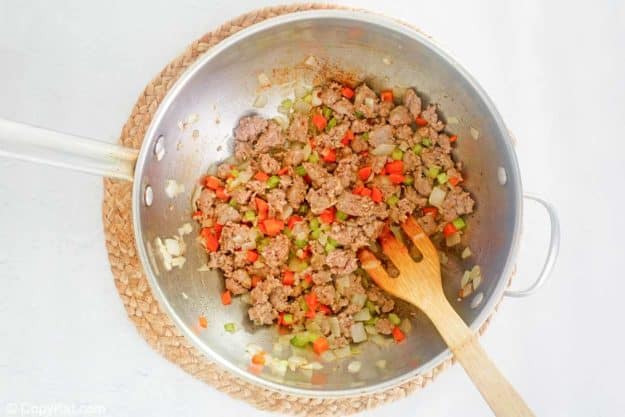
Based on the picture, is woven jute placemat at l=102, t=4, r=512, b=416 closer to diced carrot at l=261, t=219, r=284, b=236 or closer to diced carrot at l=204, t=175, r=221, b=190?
diced carrot at l=204, t=175, r=221, b=190

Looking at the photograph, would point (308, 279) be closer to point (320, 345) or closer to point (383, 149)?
point (320, 345)

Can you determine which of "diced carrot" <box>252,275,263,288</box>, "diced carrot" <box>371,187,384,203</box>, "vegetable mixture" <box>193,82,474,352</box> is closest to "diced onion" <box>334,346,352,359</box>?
"vegetable mixture" <box>193,82,474,352</box>

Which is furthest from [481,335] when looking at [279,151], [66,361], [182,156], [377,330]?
[66,361]

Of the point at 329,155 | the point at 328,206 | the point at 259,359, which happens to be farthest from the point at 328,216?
the point at 259,359

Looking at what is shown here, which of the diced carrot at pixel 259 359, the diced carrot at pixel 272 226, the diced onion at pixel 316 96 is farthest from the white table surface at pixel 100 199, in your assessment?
the diced carrot at pixel 272 226

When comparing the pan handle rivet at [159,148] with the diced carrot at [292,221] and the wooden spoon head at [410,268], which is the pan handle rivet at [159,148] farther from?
the wooden spoon head at [410,268]

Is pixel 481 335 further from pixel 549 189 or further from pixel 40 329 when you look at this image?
pixel 40 329
